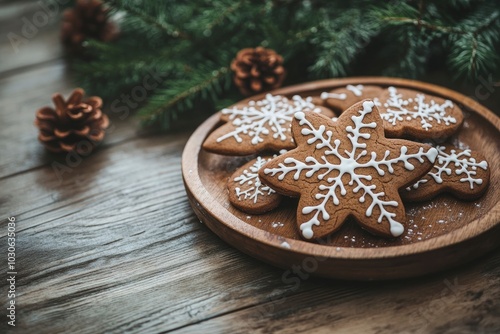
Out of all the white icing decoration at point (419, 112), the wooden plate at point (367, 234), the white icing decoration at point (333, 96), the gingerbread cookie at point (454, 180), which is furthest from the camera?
the white icing decoration at point (333, 96)

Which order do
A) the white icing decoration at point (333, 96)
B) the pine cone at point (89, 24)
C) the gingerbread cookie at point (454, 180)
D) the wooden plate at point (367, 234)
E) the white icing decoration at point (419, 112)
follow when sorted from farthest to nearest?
the pine cone at point (89, 24)
the white icing decoration at point (333, 96)
the white icing decoration at point (419, 112)
the gingerbread cookie at point (454, 180)
the wooden plate at point (367, 234)

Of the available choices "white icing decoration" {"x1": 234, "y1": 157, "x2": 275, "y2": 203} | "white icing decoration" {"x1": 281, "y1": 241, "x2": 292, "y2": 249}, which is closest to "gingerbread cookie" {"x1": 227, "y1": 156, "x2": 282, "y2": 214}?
"white icing decoration" {"x1": 234, "y1": 157, "x2": 275, "y2": 203}

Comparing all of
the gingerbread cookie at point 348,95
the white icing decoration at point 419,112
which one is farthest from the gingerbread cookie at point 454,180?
the gingerbread cookie at point 348,95

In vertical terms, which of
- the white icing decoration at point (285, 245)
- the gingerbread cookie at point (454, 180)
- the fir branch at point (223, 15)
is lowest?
the white icing decoration at point (285, 245)

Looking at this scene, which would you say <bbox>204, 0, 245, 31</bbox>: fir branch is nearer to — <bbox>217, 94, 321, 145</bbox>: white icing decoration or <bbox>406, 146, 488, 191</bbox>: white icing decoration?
<bbox>217, 94, 321, 145</bbox>: white icing decoration

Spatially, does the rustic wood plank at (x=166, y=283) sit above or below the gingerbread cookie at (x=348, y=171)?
below

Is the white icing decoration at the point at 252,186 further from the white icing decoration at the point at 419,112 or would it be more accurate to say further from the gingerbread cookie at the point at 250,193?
the white icing decoration at the point at 419,112

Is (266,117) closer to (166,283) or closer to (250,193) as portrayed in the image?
(250,193)
